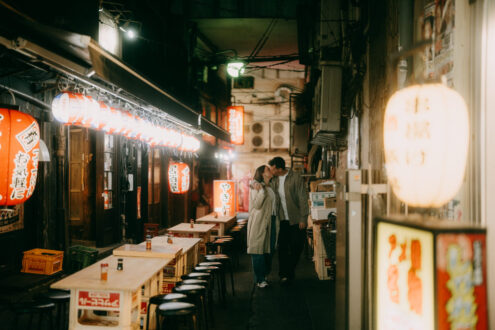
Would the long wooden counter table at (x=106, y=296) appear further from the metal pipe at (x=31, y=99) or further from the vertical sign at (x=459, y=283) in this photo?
the metal pipe at (x=31, y=99)

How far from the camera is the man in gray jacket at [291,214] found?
1110cm

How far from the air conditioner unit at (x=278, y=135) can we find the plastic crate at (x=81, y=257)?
2925cm

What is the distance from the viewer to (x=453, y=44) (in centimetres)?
410

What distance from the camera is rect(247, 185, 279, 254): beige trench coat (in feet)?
34.2

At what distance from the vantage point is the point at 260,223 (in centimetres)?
1053

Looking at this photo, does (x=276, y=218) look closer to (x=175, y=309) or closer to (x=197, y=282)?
(x=197, y=282)

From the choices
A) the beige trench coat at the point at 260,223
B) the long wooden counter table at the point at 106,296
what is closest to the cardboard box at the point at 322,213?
the beige trench coat at the point at 260,223

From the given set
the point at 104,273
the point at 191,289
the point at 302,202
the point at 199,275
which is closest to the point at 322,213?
the point at 302,202

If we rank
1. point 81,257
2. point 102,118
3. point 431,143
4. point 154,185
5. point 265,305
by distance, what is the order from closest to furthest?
point 431,143, point 102,118, point 265,305, point 81,257, point 154,185

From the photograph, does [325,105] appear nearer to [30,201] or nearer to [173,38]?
[30,201]

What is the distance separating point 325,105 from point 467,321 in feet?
24.9

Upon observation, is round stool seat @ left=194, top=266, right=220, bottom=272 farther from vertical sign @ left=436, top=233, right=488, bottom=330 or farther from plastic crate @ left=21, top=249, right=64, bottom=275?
vertical sign @ left=436, top=233, right=488, bottom=330

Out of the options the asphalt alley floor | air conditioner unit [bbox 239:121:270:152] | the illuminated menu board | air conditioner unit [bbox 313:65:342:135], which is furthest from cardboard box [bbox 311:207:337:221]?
air conditioner unit [bbox 239:121:270:152]

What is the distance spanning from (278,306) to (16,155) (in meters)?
6.36
